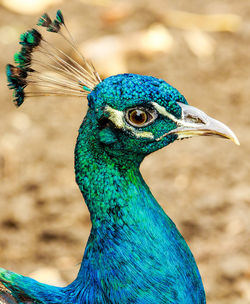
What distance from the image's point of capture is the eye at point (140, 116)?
1296 millimetres

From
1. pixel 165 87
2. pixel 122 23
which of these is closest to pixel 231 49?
pixel 122 23

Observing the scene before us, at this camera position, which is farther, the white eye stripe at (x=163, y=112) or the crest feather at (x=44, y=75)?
the crest feather at (x=44, y=75)

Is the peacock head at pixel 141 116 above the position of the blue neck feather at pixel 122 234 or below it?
above

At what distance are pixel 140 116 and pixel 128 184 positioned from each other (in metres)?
0.18

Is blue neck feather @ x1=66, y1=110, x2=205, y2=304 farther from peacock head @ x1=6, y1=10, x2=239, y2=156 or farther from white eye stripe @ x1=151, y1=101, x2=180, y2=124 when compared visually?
white eye stripe @ x1=151, y1=101, x2=180, y2=124

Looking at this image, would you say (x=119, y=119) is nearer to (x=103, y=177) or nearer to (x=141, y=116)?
(x=141, y=116)

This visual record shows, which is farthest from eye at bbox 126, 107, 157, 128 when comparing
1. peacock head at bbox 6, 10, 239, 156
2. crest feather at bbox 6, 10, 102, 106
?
crest feather at bbox 6, 10, 102, 106

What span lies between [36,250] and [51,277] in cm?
18

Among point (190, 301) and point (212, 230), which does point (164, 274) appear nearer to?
point (190, 301)

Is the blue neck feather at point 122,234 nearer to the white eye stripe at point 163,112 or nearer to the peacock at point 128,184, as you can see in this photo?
the peacock at point 128,184

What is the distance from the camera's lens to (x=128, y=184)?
1.36 metres

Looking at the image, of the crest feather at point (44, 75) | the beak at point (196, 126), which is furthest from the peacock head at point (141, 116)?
the crest feather at point (44, 75)

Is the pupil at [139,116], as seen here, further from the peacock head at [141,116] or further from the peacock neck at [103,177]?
the peacock neck at [103,177]

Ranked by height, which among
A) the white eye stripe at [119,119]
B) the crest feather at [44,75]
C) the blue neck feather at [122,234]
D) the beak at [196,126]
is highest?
the crest feather at [44,75]
